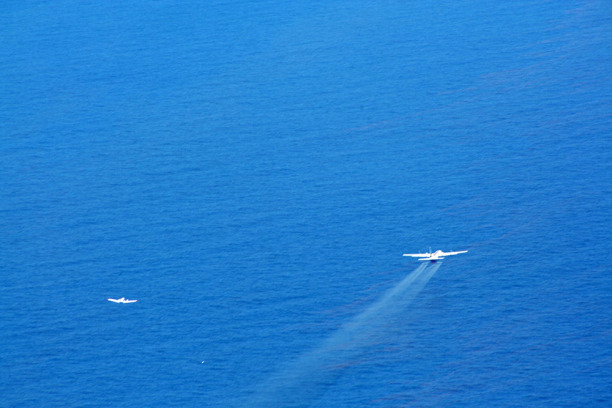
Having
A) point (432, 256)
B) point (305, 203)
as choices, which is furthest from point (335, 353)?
point (305, 203)

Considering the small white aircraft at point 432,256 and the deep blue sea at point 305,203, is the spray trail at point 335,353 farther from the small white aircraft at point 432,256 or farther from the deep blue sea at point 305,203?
the small white aircraft at point 432,256

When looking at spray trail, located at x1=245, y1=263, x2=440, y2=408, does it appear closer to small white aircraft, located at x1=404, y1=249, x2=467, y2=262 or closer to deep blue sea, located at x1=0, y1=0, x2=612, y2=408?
deep blue sea, located at x1=0, y1=0, x2=612, y2=408

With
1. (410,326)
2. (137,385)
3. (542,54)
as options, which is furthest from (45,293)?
(542,54)

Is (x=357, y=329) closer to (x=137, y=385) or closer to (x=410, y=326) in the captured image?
(x=410, y=326)

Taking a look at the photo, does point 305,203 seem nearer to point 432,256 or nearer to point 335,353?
point 432,256

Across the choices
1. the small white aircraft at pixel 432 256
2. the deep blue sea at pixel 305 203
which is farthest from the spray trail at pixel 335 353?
the small white aircraft at pixel 432 256

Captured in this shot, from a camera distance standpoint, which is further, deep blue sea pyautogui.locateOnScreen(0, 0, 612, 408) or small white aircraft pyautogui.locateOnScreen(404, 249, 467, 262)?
small white aircraft pyautogui.locateOnScreen(404, 249, 467, 262)

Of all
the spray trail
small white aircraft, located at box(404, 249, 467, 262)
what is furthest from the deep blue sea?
small white aircraft, located at box(404, 249, 467, 262)
